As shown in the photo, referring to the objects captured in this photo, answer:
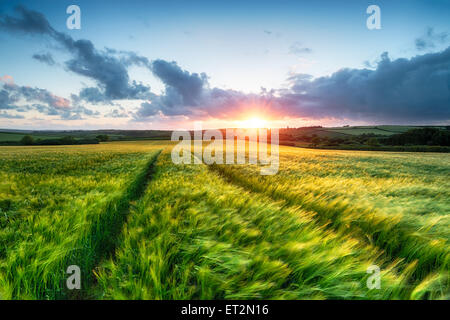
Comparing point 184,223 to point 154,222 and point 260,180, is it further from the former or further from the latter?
point 260,180

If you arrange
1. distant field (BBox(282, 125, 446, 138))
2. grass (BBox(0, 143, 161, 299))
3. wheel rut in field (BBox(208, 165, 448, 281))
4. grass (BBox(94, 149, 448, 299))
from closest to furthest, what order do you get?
grass (BBox(94, 149, 448, 299)) → grass (BBox(0, 143, 161, 299)) → wheel rut in field (BBox(208, 165, 448, 281)) → distant field (BBox(282, 125, 446, 138))

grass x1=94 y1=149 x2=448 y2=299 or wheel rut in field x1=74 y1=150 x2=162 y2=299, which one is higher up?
grass x1=94 y1=149 x2=448 y2=299

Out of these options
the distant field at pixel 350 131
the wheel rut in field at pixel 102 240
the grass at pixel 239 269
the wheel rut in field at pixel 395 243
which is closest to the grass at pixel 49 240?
the wheel rut in field at pixel 102 240

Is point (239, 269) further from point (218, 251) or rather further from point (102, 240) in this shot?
point (102, 240)

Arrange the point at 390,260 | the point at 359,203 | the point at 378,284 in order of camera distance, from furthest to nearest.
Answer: the point at 359,203 → the point at 390,260 → the point at 378,284

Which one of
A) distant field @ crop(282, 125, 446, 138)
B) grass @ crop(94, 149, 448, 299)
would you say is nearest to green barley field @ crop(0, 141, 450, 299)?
grass @ crop(94, 149, 448, 299)

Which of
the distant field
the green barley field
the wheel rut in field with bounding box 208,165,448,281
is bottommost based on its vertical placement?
the wheel rut in field with bounding box 208,165,448,281

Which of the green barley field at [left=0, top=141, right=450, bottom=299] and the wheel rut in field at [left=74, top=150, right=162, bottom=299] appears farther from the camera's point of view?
the wheel rut in field at [left=74, top=150, right=162, bottom=299]

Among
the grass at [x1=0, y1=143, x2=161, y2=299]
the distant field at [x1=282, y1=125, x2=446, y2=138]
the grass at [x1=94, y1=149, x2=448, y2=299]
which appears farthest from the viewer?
the distant field at [x1=282, y1=125, x2=446, y2=138]

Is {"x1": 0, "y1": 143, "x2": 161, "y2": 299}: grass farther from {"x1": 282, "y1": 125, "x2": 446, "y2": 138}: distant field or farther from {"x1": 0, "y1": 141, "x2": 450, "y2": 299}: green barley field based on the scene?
{"x1": 282, "y1": 125, "x2": 446, "y2": 138}: distant field

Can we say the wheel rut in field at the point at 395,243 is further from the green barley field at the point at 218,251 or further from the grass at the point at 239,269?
the grass at the point at 239,269
